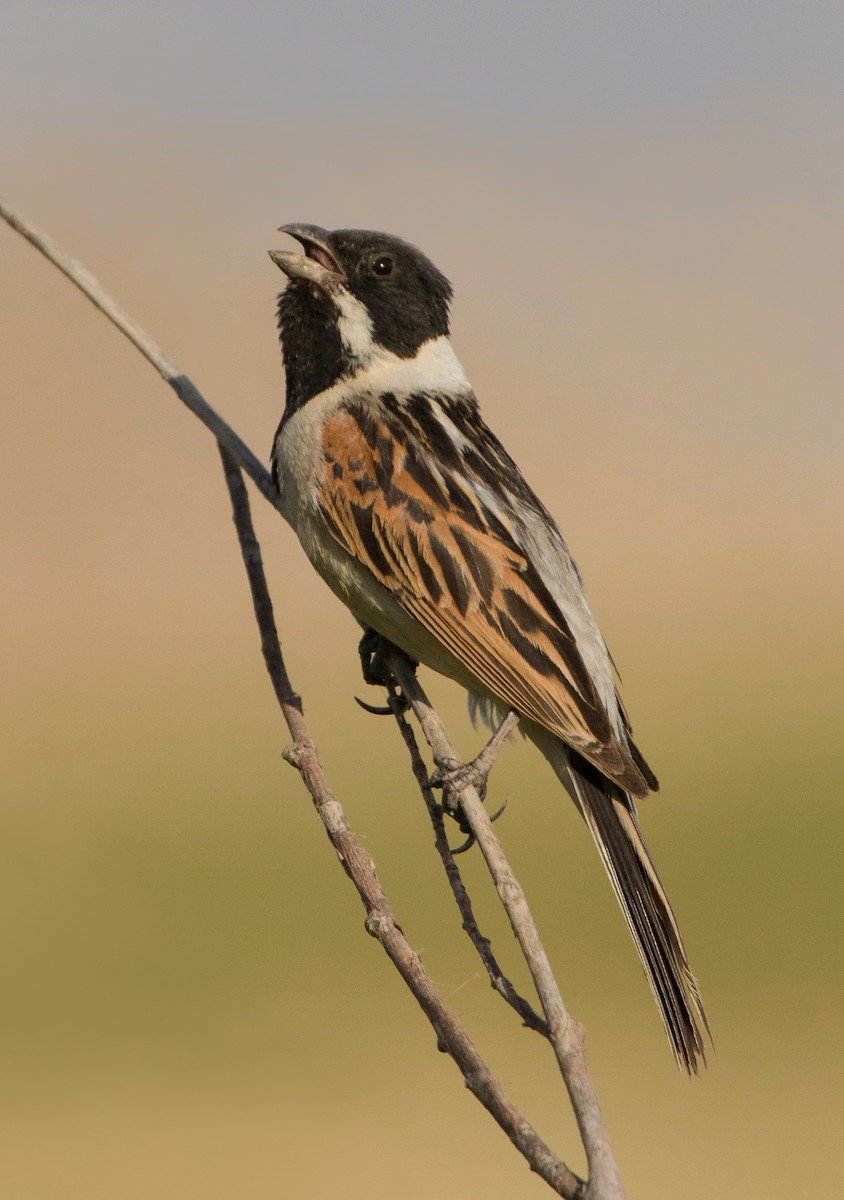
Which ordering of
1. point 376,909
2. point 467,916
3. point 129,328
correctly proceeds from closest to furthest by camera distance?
point 376,909 → point 467,916 → point 129,328

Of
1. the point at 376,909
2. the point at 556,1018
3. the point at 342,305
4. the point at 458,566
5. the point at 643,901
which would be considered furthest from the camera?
the point at 342,305

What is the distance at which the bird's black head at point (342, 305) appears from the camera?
4855 millimetres

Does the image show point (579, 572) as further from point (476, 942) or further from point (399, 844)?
point (399, 844)

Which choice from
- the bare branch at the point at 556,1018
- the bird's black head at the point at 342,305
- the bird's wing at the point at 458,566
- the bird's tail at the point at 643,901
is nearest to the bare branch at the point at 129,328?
the bird's wing at the point at 458,566

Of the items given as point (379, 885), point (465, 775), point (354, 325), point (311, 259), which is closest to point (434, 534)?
point (354, 325)

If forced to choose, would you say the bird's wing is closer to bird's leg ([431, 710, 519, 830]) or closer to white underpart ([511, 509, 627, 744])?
white underpart ([511, 509, 627, 744])

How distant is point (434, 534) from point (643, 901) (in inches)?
49.4

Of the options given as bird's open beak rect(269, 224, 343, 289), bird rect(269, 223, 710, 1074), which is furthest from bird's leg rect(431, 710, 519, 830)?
bird's open beak rect(269, 224, 343, 289)

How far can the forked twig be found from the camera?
255 centimetres

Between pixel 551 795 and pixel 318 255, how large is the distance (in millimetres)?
10459

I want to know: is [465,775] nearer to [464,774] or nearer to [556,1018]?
[464,774]

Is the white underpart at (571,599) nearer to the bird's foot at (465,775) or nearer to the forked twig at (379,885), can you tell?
the bird's foot at (465,775)

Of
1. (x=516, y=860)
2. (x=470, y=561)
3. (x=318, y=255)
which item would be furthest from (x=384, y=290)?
(x=516, y=860)

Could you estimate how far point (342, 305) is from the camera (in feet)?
16.0
